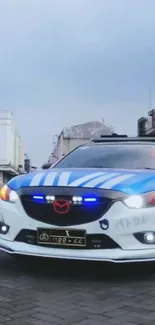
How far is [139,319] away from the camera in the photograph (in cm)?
346

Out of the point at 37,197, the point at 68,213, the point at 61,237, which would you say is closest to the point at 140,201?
the point at 68,213

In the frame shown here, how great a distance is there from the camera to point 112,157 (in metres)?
5.81

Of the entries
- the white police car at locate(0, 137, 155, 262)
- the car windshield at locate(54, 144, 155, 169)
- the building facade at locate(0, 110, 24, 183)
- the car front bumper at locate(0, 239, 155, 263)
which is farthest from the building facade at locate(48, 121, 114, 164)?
the car front bumper at locate(0, 239, 155, 263)

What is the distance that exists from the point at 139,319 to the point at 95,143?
3358mm

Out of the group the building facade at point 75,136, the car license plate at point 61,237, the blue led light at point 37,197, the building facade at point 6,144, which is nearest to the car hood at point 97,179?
the blue led light at point 37,197

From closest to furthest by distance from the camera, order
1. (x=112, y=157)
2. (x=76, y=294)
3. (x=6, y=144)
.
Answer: (x=76, y=294), (x=112, y=157), (x=6, y=144)

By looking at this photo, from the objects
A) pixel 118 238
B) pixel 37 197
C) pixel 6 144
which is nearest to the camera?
pixel 118 238

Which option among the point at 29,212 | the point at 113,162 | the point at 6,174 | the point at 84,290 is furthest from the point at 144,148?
the point at 6,174

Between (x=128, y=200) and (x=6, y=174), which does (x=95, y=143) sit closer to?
(x=128, y=200)

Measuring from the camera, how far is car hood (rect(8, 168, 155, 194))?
15.0ft

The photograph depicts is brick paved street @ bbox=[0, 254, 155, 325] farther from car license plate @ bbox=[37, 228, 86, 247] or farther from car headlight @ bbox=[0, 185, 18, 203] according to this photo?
car headlight @ bbox=[0, 185, 18, 203]

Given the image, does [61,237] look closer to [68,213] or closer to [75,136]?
[68,213]

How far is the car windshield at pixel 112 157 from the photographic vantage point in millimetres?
5593

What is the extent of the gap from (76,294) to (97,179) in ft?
3.69
